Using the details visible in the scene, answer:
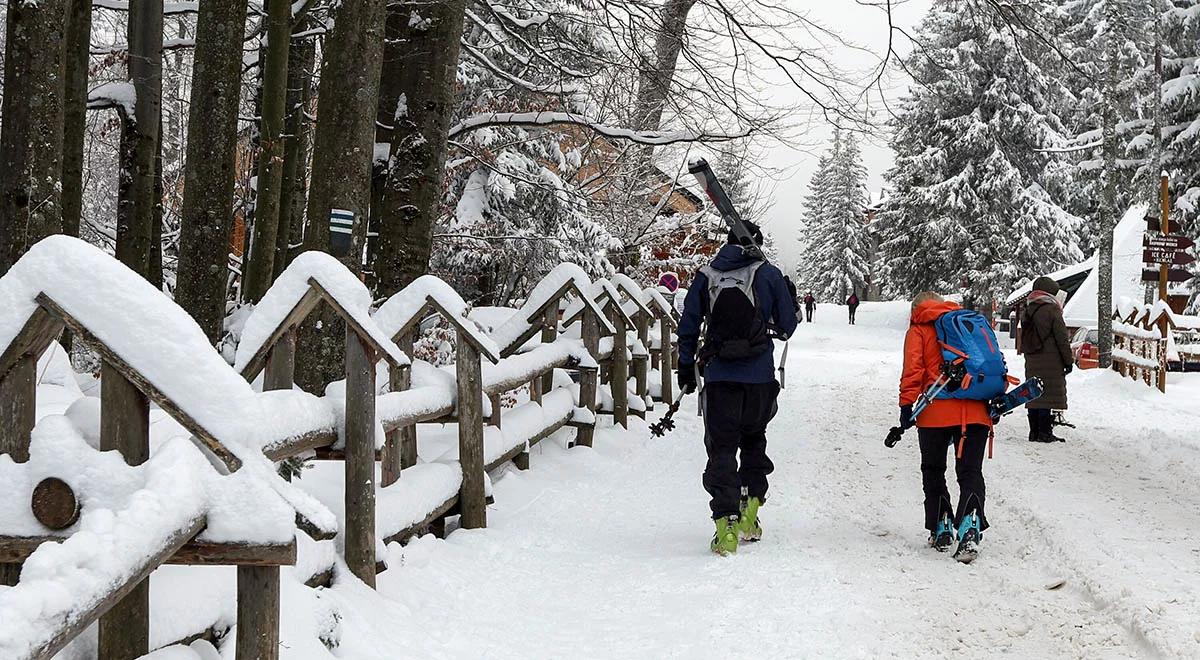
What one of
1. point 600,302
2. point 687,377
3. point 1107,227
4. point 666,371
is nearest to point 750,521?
point 687,377

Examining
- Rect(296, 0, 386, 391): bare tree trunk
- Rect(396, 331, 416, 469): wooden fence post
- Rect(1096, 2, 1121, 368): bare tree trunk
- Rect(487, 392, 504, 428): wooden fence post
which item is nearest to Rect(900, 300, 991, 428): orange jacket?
Rect(487, 392, 504, 428): wooden fence post

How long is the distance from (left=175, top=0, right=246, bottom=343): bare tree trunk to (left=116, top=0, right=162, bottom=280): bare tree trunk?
34.5 inches

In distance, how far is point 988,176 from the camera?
36750 mm

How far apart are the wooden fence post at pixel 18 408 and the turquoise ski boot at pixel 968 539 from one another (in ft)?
15.7

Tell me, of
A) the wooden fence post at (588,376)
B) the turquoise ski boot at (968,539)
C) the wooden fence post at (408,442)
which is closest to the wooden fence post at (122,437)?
the wooden fence post at (408,442)

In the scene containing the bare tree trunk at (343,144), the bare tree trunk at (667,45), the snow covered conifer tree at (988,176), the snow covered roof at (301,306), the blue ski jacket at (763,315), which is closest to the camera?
the snow covered roof at (301,306)

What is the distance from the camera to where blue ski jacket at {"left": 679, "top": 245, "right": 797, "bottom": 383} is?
6219 mm

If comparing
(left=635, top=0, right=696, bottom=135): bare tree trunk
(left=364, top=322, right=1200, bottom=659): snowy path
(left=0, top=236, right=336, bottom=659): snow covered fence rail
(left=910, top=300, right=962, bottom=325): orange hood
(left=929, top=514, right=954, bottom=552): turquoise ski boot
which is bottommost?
(left=364, top=322, right=1200, bottom=659): snowy path

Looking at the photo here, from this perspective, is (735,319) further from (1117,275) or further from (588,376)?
(1117,275)

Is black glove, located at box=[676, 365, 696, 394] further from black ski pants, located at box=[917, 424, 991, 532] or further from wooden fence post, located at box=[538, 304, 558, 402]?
wooden fence post, located at box=[538, 304, 558, 402]

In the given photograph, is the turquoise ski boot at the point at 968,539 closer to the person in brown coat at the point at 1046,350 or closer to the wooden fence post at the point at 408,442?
the wooden fence post at the point at 408,442

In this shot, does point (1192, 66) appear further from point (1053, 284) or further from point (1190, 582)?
point (1190, 582)

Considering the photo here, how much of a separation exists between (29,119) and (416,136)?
3.10 metres

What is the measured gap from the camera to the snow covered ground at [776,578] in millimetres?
4246
